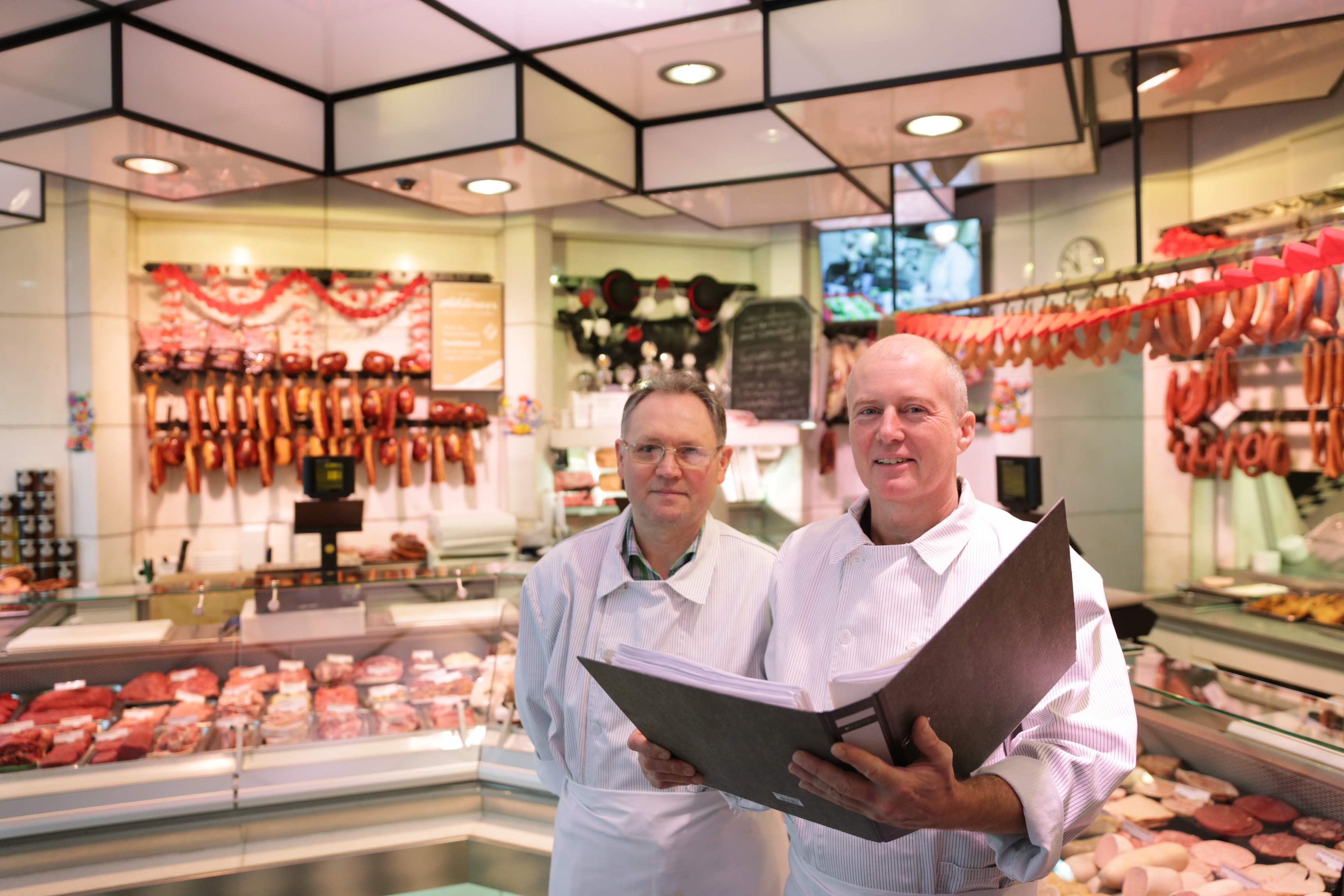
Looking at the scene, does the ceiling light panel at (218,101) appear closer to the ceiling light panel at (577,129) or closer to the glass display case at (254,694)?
the ceiling light panel at (577,129)

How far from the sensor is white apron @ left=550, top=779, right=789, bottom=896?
6.20 feet

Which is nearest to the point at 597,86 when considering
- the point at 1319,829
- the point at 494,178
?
the point at 494,178

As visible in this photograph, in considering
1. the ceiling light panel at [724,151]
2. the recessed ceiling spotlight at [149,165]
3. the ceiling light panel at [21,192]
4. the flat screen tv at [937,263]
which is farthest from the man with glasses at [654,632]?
the flat screen tv at [937,263]

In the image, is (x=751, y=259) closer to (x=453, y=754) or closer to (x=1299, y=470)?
(x=1299, y=470)

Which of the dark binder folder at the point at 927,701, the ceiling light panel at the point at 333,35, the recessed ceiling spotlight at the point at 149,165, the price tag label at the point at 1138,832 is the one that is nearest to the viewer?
the dark binder folder at the point at 927,701

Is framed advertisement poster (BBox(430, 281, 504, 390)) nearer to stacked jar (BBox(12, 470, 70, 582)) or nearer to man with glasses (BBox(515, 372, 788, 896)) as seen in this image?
stacked jar (BBox(12, 470, 70, 582))

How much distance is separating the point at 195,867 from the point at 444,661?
1.06m

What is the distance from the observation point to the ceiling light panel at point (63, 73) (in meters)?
3.66

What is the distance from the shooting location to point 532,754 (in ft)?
9.37

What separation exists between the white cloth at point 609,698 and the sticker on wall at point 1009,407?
566 cm

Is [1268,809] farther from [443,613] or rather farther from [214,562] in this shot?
[214,562]

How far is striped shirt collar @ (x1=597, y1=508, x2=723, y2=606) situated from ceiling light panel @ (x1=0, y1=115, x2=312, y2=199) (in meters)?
3.23

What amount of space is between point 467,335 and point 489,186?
8.68 ft

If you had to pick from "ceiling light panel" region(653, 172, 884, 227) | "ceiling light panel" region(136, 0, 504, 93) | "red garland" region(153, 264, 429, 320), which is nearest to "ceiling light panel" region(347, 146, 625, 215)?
"ceiling light panel" region(136, 0, 504, 93)
